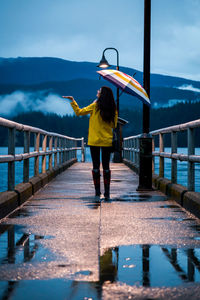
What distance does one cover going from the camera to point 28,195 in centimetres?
838

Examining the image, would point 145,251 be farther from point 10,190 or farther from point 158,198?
point 158,198

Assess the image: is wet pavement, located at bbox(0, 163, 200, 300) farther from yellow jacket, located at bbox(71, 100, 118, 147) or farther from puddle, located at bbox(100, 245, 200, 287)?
yellow jacket, located at bbox(71, 100, 118, 147)

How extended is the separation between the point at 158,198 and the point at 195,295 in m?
5.44

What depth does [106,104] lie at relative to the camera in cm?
811

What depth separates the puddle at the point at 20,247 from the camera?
4.09 metres

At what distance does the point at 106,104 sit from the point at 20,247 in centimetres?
403

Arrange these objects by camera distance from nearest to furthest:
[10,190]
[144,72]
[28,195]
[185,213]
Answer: [185,213]
[10,190]
[28,195]
[144,72]

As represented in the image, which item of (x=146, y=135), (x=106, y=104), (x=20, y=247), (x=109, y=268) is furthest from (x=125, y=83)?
(x=109, y=268)

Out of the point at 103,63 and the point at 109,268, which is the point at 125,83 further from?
→ the point at 103,63

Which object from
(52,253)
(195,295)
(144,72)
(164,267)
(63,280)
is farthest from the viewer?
(144,72)

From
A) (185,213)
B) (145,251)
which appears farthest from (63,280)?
(185,213)

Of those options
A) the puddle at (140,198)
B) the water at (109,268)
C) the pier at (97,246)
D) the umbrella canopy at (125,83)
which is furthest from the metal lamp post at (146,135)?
the water at (109,268)

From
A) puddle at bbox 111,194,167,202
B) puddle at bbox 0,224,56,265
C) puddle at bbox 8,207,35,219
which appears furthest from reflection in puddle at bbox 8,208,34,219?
puddle at bbox 111,194,167,202

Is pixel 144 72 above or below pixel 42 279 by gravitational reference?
above
